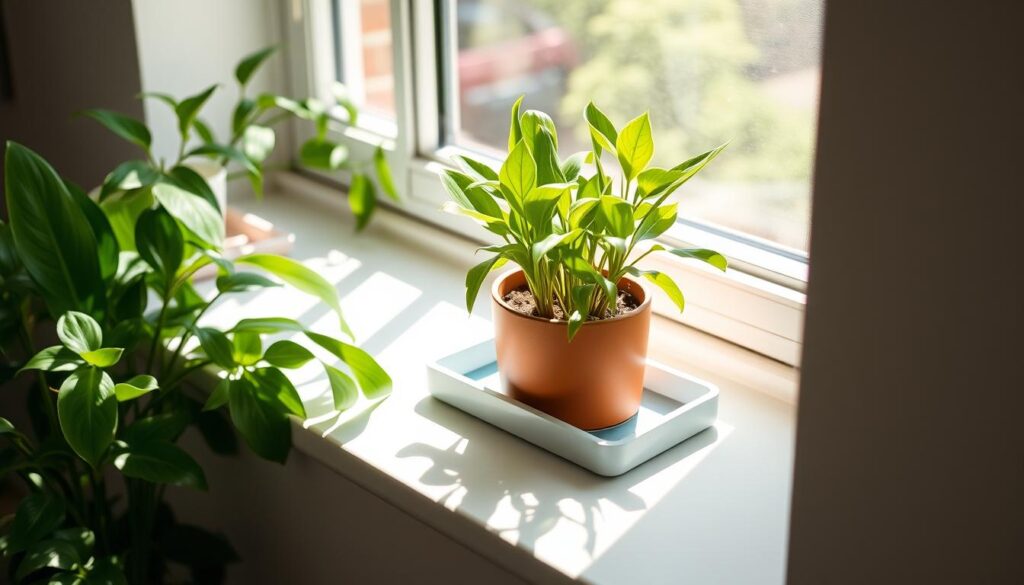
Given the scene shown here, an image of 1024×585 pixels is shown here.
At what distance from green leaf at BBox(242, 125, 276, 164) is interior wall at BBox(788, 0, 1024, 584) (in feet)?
3.21

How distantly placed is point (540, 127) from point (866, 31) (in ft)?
1.34

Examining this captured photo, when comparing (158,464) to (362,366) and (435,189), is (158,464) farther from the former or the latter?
(435,189)

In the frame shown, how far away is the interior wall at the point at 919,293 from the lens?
1.85 ft

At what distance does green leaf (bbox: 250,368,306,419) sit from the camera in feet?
3.47

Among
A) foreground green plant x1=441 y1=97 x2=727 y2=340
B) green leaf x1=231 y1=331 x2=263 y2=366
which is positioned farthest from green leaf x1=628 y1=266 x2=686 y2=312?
green leaf x1=231 y1=331 x2=263 y2=366

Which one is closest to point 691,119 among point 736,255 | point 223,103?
point 736,255

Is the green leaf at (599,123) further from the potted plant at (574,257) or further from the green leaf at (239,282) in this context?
the green leaf at (239,282)

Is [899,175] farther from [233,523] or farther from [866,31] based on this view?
[233,523]

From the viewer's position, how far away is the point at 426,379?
3.80ft

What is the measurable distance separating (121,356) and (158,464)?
0.14m

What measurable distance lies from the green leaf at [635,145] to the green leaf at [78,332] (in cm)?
49

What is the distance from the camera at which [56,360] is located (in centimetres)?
98

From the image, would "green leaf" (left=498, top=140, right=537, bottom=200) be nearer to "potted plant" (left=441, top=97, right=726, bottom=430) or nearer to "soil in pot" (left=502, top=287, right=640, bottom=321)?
"potted plant" (left=441, top=97, right=726, bottom=430)


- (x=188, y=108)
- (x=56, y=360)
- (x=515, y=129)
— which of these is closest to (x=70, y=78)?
(x=188, y=108)
